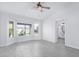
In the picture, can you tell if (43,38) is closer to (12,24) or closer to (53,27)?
(53,27)

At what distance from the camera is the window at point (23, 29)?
7.10m

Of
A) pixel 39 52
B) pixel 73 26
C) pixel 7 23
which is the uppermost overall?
pixel 7 23

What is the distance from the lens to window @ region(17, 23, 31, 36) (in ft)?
23.3

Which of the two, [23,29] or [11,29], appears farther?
[23,29]

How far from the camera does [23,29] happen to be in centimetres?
757

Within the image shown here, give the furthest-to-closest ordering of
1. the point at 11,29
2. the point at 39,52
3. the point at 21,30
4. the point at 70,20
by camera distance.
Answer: the point at 21,30, the point at 11,29, the point at 70,20, the point at 39,52

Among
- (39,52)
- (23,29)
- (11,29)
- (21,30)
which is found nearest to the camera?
(39,52)

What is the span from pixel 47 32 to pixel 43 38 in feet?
3.43

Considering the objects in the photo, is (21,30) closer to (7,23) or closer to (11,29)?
(11,29)

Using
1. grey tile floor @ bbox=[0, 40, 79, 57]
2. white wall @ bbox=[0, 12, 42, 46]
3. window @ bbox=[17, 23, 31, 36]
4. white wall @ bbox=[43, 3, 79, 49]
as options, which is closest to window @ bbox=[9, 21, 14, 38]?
white wall @ bbox=[0, 12, 42, 46]

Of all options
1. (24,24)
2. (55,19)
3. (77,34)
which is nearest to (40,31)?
(24,24)

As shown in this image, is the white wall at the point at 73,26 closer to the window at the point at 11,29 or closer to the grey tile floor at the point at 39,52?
the grey tile floor at the point at 39,52

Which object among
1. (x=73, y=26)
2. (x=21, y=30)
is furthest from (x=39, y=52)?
(x=21, y=30)

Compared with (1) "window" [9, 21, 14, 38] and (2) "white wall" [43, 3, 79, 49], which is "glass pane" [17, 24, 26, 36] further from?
(2) "white wall" [43, 3, 79, 49]
